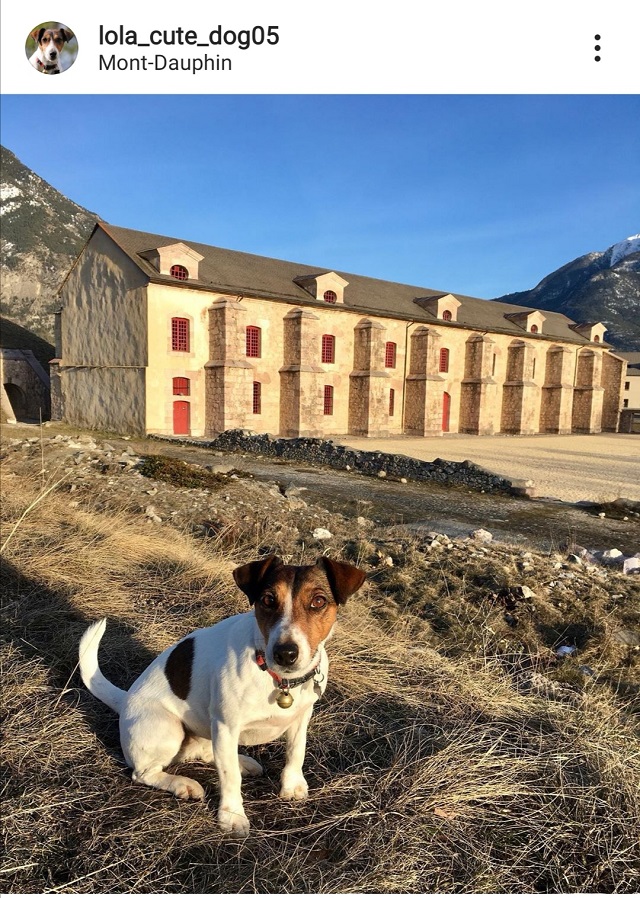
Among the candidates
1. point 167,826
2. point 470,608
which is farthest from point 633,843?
point 470,608

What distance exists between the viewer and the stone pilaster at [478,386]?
37.6 metres

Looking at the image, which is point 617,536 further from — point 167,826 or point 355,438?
point 355,438

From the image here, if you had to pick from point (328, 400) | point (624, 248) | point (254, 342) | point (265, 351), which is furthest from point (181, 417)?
point (624, 248)

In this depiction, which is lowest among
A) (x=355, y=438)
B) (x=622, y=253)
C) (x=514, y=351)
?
(x=355, y=438)

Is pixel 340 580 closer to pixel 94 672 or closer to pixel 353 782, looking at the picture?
pixel 353 782

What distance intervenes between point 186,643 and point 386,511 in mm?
8194

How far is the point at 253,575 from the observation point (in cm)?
218

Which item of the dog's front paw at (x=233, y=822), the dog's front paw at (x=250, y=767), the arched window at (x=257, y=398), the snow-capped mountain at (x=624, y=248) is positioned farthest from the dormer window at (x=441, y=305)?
the snow-capped mountain at (x=624, y=248)

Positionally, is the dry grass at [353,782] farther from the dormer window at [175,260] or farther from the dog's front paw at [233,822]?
the dormer window at [175,260]

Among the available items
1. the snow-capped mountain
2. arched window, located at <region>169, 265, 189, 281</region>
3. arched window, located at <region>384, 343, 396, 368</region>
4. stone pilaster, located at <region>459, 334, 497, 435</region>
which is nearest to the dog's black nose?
arched window, located at <region>169, 265, 189, 281</region>

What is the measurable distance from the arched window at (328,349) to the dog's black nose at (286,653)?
30411 millimetres

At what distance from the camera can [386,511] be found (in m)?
10.4

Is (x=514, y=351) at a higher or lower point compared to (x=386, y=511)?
higher

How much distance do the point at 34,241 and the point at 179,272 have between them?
7443 centimetres
